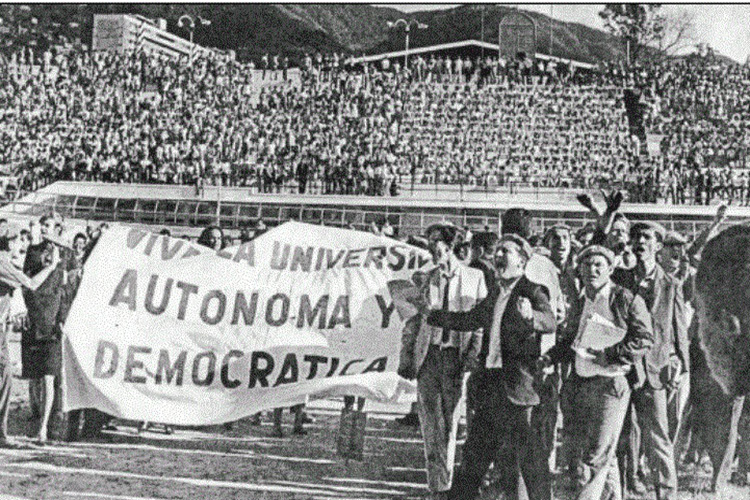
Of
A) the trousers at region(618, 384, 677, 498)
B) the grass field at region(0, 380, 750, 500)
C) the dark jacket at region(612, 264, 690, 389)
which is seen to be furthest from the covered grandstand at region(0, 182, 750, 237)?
the trousers at region(618, 384, 677, 498)

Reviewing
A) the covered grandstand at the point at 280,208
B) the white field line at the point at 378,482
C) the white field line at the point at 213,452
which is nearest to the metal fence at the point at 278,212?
the covered grandstand at the point at 280,208

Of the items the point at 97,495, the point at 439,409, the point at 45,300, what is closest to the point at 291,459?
the point at 97,495

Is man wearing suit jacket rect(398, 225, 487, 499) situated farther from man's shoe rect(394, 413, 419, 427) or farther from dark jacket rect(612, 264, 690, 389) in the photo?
man's shoe rect(394, 413, 419, 427)

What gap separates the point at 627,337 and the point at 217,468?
331 cm

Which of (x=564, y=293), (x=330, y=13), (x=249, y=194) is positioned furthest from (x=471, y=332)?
(x=330, y=13)

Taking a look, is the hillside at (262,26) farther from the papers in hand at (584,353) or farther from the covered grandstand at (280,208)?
the papers in hand at (584,353)

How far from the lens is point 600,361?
572 cm

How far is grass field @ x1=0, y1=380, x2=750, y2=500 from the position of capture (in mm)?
6543

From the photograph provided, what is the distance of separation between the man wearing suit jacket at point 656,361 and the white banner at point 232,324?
1.62 metres

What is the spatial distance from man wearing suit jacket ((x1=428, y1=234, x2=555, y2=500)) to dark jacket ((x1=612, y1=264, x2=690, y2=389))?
0.75 meters

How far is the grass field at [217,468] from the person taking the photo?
21.5 feet

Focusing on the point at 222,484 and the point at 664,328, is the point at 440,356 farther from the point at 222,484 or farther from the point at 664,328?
the point at 222,484

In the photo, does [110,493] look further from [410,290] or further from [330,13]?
A: [330,13]

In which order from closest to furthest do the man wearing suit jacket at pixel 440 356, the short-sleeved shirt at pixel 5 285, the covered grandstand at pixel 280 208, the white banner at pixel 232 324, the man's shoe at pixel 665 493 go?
the man's shoe at pixel 665 493
the man wearing suit jacket at pixel 440 356
the white banner at pixel 232 324
the short-sleeved shirt at pixel 5 285
the covered grandstand at pixel 280 208
